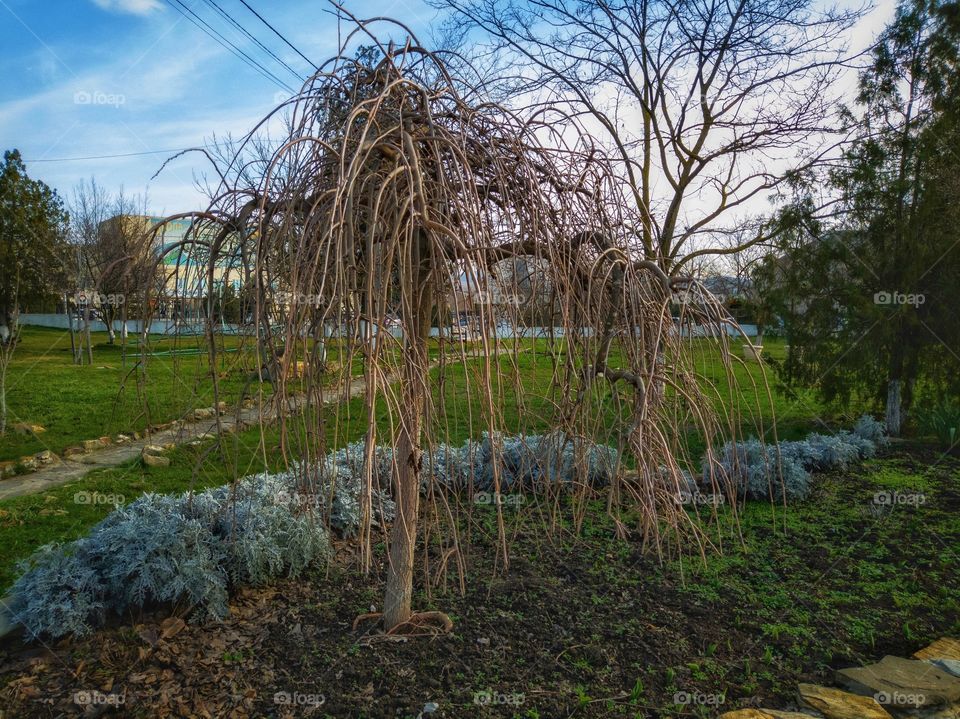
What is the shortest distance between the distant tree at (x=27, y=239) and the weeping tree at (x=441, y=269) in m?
9.97

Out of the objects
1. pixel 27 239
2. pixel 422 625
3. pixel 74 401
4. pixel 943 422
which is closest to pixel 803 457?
pixel 943 422

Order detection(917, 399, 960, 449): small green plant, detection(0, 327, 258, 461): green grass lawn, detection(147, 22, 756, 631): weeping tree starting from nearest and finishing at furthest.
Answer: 1. detection(147, 22, 756, 631): weeping tree
2. detection(917, 399, 960, 449): small green plant
3. detection(0, 327, 258, 461): green grass lawn

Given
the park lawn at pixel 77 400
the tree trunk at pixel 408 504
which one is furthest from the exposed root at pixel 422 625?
the park lawn at pixel 77 400

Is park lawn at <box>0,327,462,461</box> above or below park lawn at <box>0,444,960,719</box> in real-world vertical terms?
above

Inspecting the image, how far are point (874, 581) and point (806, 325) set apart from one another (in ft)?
15.1

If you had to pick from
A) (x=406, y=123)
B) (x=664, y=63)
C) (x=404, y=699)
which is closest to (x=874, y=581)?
(x=404, y=699)

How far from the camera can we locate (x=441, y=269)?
2016 mm

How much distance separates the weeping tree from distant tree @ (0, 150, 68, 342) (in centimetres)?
997

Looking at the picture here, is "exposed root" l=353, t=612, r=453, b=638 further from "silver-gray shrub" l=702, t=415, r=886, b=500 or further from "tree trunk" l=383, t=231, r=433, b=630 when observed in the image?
"silver-gray shrub" l=702, t=415, r=886, b=500

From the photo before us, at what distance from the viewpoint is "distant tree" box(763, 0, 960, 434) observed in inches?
268

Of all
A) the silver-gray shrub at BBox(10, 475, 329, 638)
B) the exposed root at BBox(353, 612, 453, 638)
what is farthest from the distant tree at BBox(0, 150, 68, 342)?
the exposed root at BBox(353, 612, 453, 638)

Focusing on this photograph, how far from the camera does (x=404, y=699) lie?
7.94ft

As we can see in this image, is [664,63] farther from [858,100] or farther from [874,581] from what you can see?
[874,581]

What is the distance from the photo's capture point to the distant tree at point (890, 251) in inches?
268
